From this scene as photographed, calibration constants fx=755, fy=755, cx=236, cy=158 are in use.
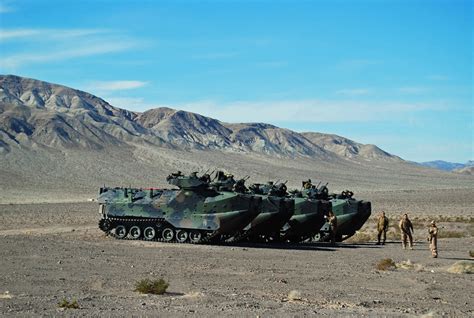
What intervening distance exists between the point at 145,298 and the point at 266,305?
2.15m

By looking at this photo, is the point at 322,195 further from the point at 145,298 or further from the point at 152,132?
the point at 152,132

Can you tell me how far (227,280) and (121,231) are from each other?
12377mm

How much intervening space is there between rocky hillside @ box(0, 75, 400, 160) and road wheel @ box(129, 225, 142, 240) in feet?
257

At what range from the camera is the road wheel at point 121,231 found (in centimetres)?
2811

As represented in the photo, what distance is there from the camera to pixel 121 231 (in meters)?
28.3

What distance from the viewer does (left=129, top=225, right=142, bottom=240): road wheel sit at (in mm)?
27781

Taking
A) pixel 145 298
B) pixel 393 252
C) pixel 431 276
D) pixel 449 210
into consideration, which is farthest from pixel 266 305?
pixel 449 210

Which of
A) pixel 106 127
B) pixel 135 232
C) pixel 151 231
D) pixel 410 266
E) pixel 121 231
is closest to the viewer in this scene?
pixel 410 266

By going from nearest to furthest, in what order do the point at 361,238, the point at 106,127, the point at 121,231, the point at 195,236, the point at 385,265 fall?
the point at 385,265 < the point at 195,236 < the point at 121,231 < the point at 361,238 < the point at 106,127

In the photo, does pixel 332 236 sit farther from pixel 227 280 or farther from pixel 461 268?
pixel 227 280

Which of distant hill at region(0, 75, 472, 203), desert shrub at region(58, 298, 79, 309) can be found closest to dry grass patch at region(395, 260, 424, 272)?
desert shrub at region(58, 298, 79, 309)

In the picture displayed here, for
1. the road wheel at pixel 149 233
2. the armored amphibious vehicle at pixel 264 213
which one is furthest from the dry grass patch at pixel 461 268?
the road wheel at pixel 149 233

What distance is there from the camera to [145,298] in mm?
13234

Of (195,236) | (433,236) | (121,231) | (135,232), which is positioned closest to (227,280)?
(433,236)
